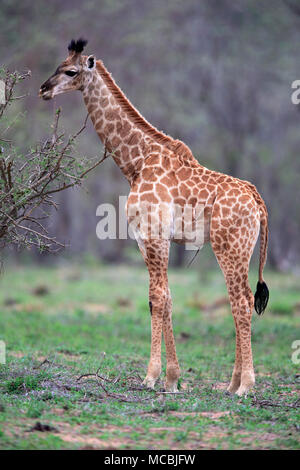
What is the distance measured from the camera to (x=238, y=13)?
2058cm

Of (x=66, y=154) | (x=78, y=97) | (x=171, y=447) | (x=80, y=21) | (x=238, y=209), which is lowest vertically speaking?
(x=171, y=447)

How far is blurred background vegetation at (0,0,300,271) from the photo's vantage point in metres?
19.7

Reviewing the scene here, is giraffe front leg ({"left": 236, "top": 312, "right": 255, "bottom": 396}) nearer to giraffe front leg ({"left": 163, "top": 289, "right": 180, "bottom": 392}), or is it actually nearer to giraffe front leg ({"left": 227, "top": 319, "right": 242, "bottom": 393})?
giraffe front leg ({"left": 227, "top": 319, "right": 242, "bottom": 393})

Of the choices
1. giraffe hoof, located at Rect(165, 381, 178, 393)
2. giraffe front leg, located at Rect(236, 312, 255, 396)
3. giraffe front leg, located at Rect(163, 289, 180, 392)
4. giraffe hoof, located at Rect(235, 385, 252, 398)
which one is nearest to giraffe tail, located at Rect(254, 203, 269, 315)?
giraffe front leg, located at Rect(236, 312, 255, 396)

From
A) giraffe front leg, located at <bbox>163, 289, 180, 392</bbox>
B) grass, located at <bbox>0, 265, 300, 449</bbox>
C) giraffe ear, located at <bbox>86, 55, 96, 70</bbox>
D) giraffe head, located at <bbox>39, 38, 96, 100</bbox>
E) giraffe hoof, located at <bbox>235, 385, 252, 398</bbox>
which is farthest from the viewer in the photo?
giraffe ear, located at <bbox>86, 55, 96, 70</bbox>

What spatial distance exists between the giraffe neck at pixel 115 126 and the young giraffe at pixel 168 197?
0.01 m

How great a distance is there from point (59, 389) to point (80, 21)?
16.3 m

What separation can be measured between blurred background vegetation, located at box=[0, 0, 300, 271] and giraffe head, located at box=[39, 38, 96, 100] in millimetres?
10212

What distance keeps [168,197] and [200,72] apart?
16.3m

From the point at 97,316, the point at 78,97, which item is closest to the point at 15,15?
the point at 78,97

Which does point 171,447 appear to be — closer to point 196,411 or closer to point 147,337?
point 196,411

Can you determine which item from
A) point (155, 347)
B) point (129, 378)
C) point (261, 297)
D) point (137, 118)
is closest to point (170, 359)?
point (155, 347)

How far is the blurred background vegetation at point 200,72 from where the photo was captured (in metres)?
19.7
